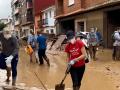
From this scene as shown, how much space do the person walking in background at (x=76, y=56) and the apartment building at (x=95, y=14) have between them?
57.4ft

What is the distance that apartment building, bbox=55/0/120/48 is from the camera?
29766 mm

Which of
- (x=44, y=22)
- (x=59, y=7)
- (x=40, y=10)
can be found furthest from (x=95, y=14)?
(x=40, y=10)

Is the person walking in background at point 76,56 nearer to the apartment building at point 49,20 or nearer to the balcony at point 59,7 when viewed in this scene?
the balcony at point 59,7

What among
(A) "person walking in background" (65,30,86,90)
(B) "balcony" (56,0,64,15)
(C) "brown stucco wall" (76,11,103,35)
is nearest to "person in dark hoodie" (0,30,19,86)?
(A) "person walking in background" (65,30,86,90)

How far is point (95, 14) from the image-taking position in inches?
1272

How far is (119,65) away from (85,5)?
56.3ft

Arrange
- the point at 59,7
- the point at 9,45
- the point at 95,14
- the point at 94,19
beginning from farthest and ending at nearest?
the point at 59,7 → the point at 94,19 → the point at 95,14 → the point at 9,45

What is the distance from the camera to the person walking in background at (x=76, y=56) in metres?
9.54

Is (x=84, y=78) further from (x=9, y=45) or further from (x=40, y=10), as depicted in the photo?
(x=40, y=10)

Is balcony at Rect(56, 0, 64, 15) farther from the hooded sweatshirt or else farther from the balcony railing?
the hooded sweatshirt

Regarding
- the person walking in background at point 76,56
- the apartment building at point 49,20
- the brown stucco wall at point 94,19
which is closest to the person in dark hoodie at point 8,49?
the person walking in background at point 76,56

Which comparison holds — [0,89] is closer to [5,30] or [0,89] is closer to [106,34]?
[5,30]

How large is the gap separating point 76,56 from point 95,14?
2294 cm

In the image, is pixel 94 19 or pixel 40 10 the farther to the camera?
pixel 40 10
